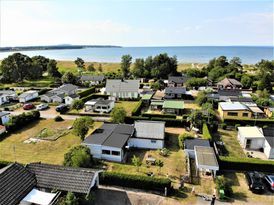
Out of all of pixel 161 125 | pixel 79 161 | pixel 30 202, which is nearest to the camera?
pixel 30 202

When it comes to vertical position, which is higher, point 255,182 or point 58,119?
point 255,182

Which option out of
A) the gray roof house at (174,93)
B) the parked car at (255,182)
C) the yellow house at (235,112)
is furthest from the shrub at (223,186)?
the gray roof house at (174,93)

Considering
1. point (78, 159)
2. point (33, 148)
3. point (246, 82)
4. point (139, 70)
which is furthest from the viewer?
point (139, 70)

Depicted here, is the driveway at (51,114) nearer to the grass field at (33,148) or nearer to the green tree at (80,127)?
the grass field at (33,148)

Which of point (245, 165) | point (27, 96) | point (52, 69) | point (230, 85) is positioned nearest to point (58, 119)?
point (27, 96)

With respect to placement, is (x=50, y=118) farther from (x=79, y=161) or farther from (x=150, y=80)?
(x=150, y=80)

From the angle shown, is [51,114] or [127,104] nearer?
[51,114]

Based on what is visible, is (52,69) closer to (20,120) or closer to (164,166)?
(20,120)

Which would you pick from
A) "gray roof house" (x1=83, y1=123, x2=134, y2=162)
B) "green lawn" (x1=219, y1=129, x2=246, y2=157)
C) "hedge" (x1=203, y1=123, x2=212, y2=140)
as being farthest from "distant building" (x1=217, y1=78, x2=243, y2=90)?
"gray roof house" (x1=83, y1=123, x2=134, y2=162)

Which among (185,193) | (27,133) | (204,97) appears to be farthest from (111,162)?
(204,97)
